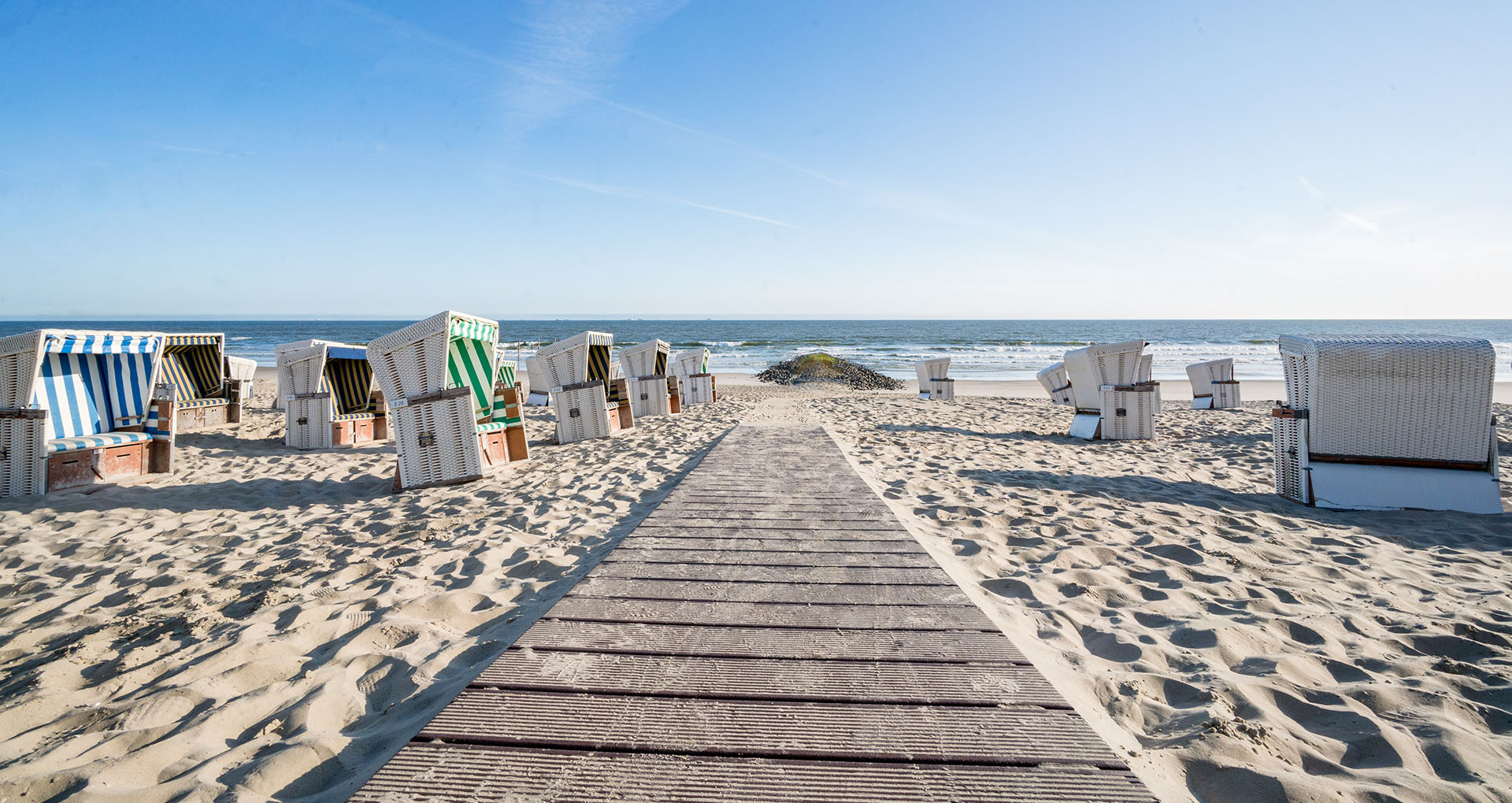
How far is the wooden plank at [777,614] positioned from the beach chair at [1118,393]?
24.1 ft

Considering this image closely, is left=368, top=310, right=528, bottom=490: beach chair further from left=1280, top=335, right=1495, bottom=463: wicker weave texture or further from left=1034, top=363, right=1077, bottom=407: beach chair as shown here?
left=1034, top=363, right=1077, bottom=407: beach chair

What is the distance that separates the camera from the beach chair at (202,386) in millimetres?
9578

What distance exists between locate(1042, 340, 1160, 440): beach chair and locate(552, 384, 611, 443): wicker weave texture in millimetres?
6853

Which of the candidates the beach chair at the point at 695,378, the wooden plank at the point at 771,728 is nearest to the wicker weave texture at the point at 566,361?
the beach chair at the point at 695,378

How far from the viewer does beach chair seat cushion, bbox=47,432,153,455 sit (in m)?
5.70

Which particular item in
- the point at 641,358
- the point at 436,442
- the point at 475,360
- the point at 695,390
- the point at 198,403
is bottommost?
the point at 695,390

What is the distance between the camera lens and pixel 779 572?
10.7ft

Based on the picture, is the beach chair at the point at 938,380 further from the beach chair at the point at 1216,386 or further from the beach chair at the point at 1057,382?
the beach chair at the point at 1216,386

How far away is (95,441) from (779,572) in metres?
6.92

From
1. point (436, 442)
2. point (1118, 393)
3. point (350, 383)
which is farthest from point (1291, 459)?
point (350, 383)

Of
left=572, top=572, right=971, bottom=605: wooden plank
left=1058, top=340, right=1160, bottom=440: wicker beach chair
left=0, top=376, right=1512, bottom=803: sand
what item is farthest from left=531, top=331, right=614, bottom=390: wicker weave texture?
left=1058, top=340, right=1160, bottom=440: wicker beach chair

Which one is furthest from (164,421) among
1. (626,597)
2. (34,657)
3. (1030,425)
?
(1030,425)

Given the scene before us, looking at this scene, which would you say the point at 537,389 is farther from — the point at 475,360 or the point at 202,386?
the point at 475,360

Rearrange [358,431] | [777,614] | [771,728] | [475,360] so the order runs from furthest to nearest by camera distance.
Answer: [358,431], [475,360], [777,614], [771,728]
